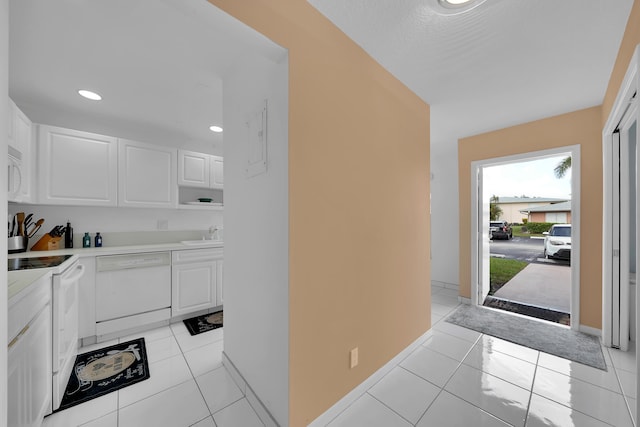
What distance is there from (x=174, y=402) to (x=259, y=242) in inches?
49.1

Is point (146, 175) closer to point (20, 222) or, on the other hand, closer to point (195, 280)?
point (20, 222)

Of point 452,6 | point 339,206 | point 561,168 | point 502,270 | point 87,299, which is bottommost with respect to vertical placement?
point 502,270

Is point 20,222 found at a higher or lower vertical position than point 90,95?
lower

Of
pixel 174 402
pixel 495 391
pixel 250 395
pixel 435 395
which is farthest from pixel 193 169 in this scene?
pixel 495 391

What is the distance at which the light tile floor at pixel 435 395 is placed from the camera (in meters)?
1.49

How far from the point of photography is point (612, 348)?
227 cm

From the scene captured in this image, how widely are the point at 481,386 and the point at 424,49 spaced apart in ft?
8.07

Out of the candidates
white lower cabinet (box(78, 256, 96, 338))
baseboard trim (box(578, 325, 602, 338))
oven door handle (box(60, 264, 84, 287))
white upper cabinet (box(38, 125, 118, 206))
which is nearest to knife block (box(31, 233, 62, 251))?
white upper cabinet (box(38, 125, 118, 206))

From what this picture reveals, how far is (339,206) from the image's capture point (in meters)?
1.55

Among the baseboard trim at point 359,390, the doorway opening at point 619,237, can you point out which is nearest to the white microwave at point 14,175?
the baseboard trim at point 359,390

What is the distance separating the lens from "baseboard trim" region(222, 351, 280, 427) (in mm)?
1416

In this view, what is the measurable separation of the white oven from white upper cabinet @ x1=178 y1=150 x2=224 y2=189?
1.56 meters

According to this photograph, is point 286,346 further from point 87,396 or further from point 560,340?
point 560,340

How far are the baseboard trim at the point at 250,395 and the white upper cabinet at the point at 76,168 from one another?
229cm
